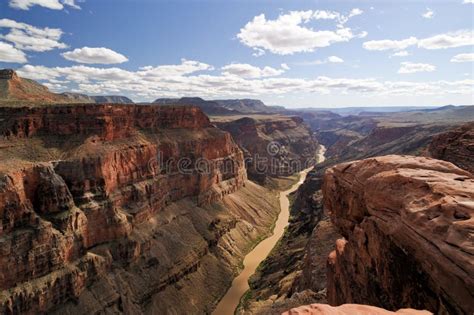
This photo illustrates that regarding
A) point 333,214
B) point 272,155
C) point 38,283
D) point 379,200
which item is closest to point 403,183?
point 379,200

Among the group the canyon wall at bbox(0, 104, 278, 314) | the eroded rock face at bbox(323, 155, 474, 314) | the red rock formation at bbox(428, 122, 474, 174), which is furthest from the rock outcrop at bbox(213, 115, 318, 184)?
the eroded rock face at bbox(323, 155, 474, 314)

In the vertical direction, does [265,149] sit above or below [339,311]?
below

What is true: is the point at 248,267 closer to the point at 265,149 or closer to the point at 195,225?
the point at 195,225

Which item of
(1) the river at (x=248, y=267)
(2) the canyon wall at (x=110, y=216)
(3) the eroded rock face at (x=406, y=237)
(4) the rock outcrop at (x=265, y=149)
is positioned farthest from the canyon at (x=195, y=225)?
(4) the rock outcrop at (x=265, y=149)

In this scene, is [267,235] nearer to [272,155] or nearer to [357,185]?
[357,185]

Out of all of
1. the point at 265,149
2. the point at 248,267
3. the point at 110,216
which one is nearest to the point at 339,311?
the point at 110,216

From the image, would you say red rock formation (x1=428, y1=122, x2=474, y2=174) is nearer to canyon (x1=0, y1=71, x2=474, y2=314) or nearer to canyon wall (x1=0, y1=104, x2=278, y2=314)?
canyon (x1=0, y1=71, x2=474, y2=314)
